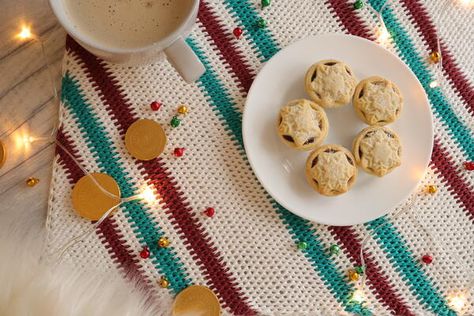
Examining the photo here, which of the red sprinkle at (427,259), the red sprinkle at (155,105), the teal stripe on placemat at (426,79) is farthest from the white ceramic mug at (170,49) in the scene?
the red sprinkle at (427,259)

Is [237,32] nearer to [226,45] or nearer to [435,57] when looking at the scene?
[226,45]

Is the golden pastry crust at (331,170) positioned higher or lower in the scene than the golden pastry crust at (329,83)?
lower

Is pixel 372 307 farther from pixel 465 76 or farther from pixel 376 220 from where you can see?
pixel 465 76

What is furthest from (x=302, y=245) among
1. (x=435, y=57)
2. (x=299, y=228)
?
(x=435, y=57)

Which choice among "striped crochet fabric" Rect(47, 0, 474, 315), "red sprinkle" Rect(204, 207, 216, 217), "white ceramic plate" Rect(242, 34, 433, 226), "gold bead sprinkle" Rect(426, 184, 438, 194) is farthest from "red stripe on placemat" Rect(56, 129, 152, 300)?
"gold bead sprinkle" Rect(426, 184, 438, 194)

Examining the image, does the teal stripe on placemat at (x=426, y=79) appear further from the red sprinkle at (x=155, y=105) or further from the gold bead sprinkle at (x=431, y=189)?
the red sprinkle at (x=155, y=105)

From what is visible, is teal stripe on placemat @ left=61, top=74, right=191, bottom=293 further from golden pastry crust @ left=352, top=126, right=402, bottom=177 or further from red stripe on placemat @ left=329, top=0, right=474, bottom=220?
red stripe on placemat @ left=329, top=0, right=474, bottom=220

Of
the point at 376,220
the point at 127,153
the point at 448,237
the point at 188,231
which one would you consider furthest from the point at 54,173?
the point at 448,237
